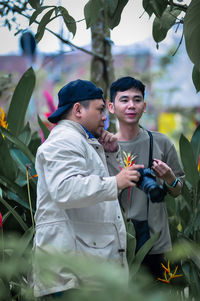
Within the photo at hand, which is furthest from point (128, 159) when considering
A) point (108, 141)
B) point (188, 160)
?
point (188, 160)

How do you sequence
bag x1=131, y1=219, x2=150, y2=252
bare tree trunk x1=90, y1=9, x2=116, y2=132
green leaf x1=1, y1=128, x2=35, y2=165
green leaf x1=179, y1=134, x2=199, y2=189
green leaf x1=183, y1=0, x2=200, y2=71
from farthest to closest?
1. bare tree trunk x1=90, y1=9, x2=116, y2=132
2. green leaf x1=179, y1=134, x2=199, y2=189
3. green leaf x1=1, y1=128, x2=35, y2=165
4. bag x1=131, y1=219, x2=150, y2=252
5. green leaf x1=183, y1=0, x2=200, y2=71

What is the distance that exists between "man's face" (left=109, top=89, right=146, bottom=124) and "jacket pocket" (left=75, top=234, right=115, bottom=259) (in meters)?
0.71

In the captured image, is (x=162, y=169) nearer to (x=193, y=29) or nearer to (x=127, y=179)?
(x=127, y=179)

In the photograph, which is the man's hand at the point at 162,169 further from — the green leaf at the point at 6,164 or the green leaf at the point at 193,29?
the green leaf at the point at 6,164

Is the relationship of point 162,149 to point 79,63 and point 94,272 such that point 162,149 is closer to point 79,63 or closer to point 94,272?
point 94,272

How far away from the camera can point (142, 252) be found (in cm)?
180

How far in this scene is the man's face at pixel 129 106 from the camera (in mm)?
1950

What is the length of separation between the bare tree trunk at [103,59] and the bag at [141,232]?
160cm

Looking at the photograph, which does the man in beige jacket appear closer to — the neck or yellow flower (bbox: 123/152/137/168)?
yellow flower (bbox: 123/152/137/168)

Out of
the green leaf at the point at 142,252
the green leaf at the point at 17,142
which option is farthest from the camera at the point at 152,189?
the green leaf at the point at 17,142

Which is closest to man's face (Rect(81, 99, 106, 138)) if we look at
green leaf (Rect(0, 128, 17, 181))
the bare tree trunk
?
green leaf (Rect(0, 128, 17, 181))

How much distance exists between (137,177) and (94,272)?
94 cm

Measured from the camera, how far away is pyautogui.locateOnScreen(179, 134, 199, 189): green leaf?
2.21 metres

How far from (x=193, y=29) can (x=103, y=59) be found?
7.12 feet
